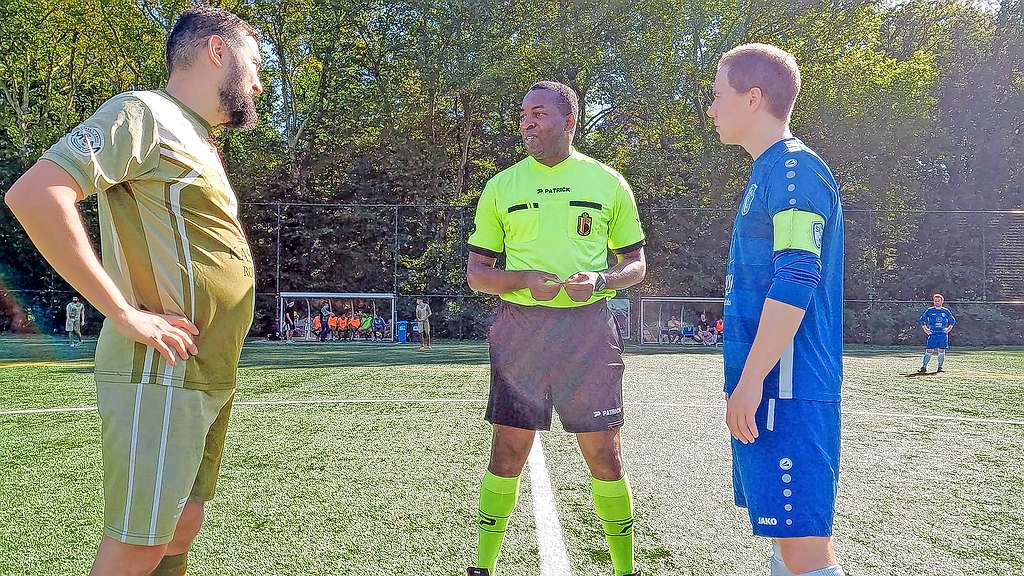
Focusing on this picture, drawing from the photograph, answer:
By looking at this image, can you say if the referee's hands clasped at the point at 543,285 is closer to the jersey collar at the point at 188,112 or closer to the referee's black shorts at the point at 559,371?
the referee's black shorts at the point at 559,371

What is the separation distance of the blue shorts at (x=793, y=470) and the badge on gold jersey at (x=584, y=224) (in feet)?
4.20

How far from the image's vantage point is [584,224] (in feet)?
10.7

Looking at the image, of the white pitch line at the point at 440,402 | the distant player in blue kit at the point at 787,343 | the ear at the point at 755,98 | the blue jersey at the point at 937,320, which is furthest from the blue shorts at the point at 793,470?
the blue jersey at the point at 937,320

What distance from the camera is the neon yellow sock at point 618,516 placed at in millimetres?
3182

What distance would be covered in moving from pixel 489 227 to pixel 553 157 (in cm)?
42

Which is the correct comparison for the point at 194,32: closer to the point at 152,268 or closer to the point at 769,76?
the point at 152,268

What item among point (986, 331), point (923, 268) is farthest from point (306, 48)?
point (986, 331)

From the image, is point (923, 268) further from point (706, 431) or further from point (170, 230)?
point (170, 230)

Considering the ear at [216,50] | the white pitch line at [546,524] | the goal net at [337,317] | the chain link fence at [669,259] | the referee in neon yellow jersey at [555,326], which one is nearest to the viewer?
the ear at [216,50]

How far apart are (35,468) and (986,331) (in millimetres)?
27215

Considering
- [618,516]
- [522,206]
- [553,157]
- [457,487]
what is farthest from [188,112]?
[457,487]

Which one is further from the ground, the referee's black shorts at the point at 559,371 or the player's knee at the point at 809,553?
the referee's black shorts at the point at 559,371

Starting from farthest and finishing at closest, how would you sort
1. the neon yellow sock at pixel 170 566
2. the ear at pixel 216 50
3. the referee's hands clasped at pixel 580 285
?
1. the referee's hands clasped at pixel 580 285
2. the neon yellow sock at pixel 170 566
3. the ear at pixel 216 50

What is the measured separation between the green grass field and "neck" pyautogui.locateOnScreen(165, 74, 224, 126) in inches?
85.5
